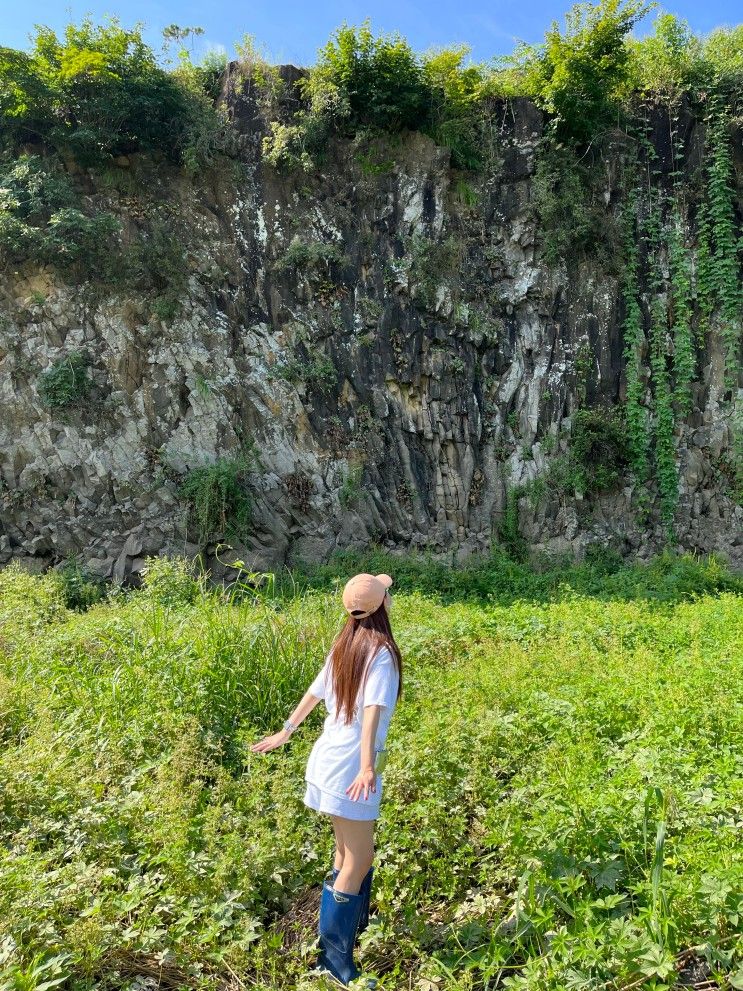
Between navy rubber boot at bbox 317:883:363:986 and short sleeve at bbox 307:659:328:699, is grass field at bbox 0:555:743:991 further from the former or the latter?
short sleeve at bbox 307:659:328:699

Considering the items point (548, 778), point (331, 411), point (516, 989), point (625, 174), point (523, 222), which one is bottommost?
point (516, 989)

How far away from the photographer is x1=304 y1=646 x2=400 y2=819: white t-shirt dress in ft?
8.77

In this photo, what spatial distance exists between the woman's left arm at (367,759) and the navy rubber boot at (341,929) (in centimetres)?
47

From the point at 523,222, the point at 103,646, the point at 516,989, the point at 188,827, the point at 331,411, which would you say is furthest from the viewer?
the point at 523,222

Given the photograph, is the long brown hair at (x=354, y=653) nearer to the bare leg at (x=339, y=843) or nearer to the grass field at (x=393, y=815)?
the bare leg at (x=339, y=843)

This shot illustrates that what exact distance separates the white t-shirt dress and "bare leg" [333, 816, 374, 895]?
0.08 meters

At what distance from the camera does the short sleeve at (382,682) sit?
2.70 meters

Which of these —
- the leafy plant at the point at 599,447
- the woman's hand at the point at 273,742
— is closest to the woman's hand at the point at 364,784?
the woman's hand at the point at 273,742

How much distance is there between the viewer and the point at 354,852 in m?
2.72

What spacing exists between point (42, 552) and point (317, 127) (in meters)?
9.47

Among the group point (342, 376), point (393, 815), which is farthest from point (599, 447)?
point (393, 815)

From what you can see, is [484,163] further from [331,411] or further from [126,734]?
[126,734]

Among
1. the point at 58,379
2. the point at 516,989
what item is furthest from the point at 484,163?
the point at 516,989

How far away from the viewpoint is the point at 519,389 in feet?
41.4
